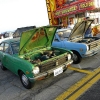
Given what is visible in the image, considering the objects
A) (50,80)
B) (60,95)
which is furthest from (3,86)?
(60,95)

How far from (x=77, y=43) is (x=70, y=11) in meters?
9.54

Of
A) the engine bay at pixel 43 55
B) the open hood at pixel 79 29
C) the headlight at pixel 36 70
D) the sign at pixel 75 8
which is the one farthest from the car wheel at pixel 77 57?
the sign at pixel 75 8

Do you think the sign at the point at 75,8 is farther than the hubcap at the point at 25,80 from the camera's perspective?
Yes

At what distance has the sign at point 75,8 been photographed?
1291 centimetres

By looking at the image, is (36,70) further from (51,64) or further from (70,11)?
(70,11)

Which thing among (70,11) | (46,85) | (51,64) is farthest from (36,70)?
(70,11)

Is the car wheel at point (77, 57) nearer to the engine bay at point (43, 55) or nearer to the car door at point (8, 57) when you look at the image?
the engine bay at point (43, 55)

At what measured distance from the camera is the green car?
4035mm

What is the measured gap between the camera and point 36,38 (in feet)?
16.2

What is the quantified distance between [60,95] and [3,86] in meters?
2.09

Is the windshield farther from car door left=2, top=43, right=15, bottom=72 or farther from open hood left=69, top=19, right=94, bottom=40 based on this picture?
car door left=2, top=43, right=15, bottom=72

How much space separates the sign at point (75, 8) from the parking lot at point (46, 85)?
27.9ft

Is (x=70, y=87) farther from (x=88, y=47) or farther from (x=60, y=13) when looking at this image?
(x=60, y=13)

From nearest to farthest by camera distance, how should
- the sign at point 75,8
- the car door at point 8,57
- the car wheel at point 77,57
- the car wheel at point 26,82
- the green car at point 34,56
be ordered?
1. the green car at point 34,56
2. the car wheel at point 26,82
3. the car door at point 8,57
4. the car wheel at point 77,57
5. the sign at point 75,8
